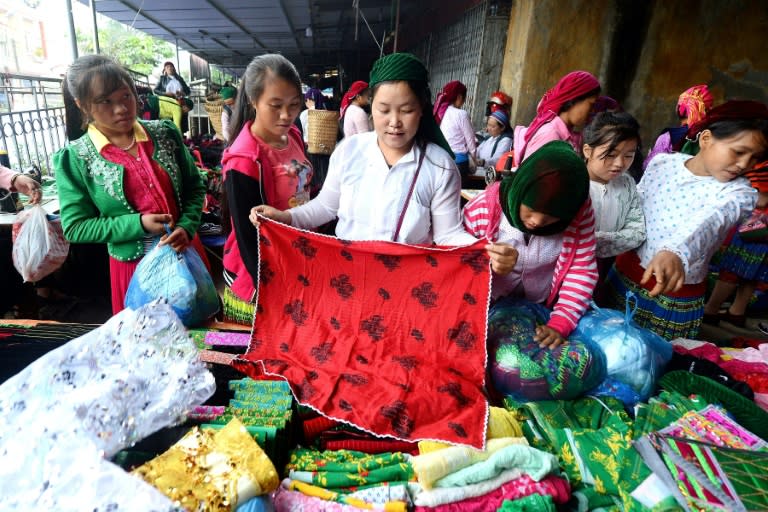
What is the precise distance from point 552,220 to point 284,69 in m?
1.35

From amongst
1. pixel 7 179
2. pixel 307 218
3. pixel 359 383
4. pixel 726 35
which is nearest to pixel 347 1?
pixel 726 35

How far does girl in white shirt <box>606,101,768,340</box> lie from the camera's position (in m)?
1.83

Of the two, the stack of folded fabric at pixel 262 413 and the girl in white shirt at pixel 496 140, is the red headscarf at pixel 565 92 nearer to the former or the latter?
the stack of folded fabric at pixel 262 413

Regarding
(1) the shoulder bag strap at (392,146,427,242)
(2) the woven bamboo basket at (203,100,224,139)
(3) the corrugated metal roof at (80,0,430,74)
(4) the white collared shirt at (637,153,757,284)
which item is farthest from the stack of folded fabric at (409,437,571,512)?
(2) the woven bamboo basket at (203,100,224,139)

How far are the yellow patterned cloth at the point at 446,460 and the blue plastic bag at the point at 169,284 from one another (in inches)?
48.0

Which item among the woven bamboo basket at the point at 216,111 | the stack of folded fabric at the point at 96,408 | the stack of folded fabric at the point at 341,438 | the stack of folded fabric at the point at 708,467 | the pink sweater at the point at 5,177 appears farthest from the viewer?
the woven bamboo basket at the point at 216,111

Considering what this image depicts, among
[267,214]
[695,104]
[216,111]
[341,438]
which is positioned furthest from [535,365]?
[216,111]

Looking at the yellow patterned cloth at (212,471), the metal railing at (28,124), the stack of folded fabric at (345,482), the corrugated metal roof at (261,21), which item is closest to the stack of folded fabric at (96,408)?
the yellow patterned cloth at (212,471)

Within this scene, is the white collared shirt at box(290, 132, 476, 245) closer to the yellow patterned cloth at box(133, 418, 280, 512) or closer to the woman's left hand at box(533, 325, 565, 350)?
the woman's left hand at box(533, 325, 565, 350)

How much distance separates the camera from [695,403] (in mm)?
1675

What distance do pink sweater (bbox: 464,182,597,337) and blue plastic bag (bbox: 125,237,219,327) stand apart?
4.44 ft

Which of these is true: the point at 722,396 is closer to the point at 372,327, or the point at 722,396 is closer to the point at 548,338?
the point at 548,338

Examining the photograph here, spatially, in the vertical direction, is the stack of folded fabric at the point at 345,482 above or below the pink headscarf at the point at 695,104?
below

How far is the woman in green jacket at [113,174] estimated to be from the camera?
187 centimetres
